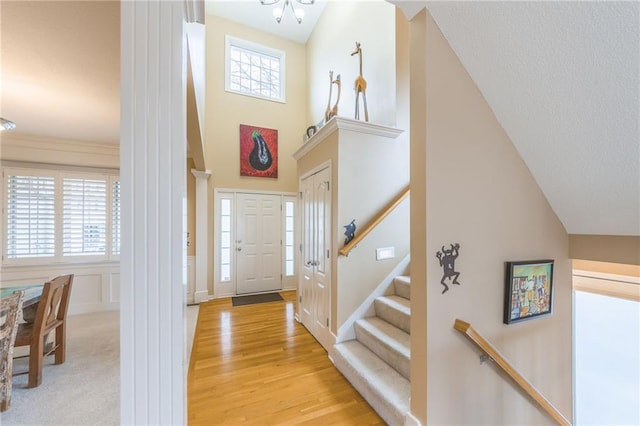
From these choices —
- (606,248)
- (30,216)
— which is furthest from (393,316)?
(30,216)

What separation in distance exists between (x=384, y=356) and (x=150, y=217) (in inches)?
90.6

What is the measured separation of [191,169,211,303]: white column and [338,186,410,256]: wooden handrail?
3.17 metres

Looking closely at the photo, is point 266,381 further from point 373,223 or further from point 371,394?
point 373,223

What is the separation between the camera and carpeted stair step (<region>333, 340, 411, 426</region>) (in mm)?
1838

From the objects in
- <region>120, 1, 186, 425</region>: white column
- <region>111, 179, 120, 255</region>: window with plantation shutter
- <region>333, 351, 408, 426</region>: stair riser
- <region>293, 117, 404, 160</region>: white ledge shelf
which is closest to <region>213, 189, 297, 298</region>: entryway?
<region>111, 179, 120, 255</region>: window with plantation shutter

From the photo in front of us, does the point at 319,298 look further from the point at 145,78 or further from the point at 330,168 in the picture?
the point at 145,78

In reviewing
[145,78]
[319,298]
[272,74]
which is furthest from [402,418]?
[272,74]

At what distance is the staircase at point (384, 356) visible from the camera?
191 cm

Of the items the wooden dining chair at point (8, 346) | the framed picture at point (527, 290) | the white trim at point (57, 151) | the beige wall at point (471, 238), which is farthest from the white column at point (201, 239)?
the framed picture at point (527, 290)

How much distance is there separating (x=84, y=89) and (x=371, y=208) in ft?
9.25

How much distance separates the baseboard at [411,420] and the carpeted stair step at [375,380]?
3 centimetres

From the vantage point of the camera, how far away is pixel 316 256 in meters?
3.24

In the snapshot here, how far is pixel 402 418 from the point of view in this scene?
1.73 metres

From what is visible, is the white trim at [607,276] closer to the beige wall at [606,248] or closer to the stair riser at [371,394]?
the beige wall at [606,248]
